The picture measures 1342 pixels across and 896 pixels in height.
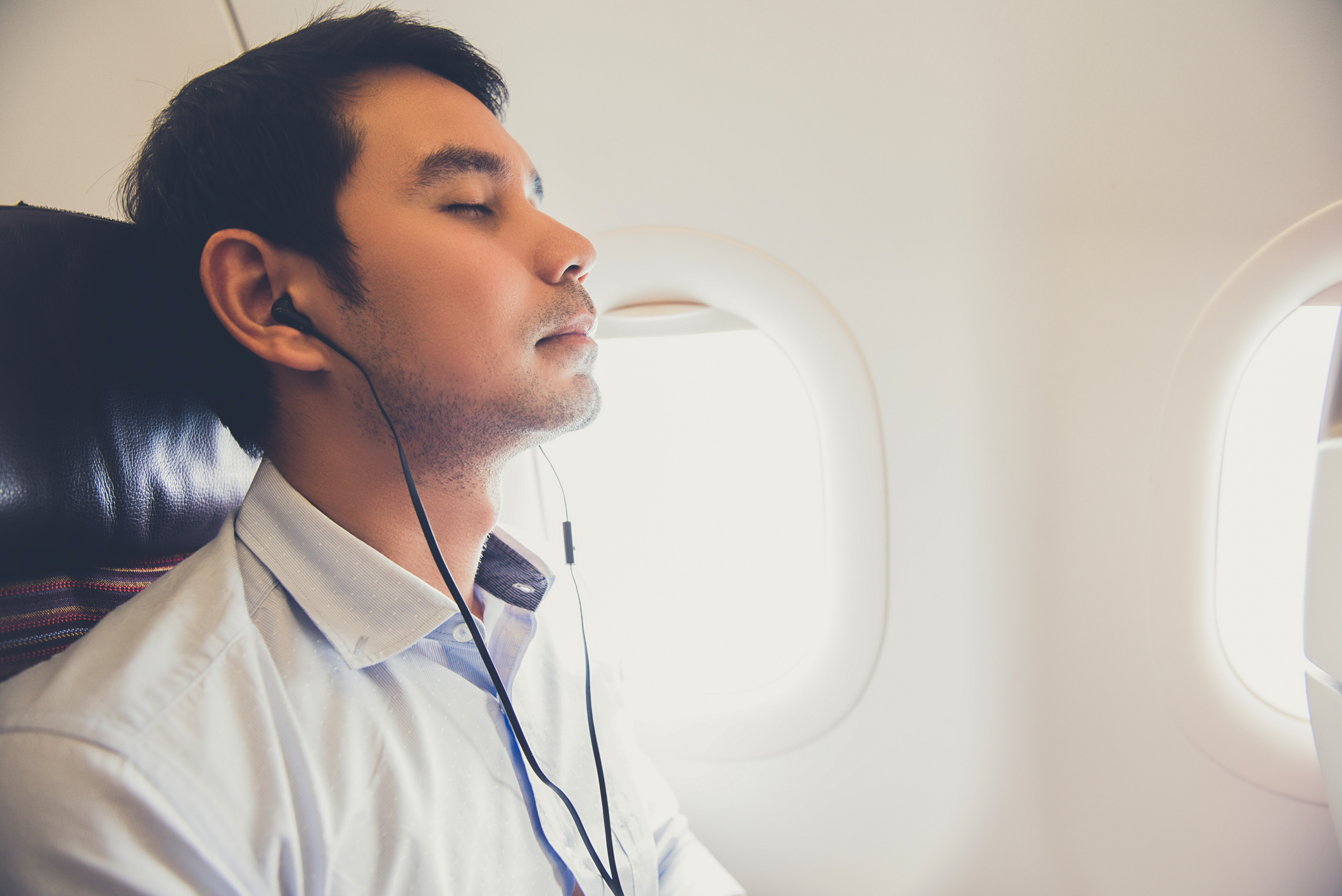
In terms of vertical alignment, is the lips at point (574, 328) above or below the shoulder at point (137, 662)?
above

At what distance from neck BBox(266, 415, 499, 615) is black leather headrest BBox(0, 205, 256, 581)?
130 millimetres

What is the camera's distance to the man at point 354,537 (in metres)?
0.57

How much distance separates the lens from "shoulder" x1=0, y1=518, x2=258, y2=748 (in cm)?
54

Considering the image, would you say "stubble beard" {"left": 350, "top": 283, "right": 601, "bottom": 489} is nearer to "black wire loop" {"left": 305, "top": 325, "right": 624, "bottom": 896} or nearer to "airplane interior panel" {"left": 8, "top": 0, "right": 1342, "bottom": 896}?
"black wire loop" {"left": 305, "top": 325, "right": 624, "bottom": 896}

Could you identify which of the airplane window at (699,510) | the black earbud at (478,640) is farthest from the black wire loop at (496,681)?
→ the airplane window at (699,510)

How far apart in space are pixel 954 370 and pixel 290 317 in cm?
Answer: 112

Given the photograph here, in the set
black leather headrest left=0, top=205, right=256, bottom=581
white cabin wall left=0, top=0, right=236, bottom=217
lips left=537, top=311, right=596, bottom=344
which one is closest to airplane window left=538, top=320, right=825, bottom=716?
lips left=537, top=311, right=596, bottom=344

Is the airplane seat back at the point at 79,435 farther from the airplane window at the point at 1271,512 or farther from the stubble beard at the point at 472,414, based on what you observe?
the airplane window at the point at 1271,512

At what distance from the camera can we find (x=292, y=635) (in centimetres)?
68

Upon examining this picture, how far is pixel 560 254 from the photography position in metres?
→ 0.89

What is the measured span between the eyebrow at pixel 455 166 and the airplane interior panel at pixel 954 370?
35 centimetres

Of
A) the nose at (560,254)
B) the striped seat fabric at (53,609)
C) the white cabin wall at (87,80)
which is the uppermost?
the white cabin wall at (87,80)

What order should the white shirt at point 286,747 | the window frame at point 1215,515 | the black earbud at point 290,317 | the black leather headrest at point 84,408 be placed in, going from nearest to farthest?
the white shirt at point 286,747, the black leather headrest at point 84,408, the black earbud at point 290,317, the window frame at point 1215,515

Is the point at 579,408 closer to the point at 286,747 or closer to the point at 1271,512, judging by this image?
the point at 286,747
